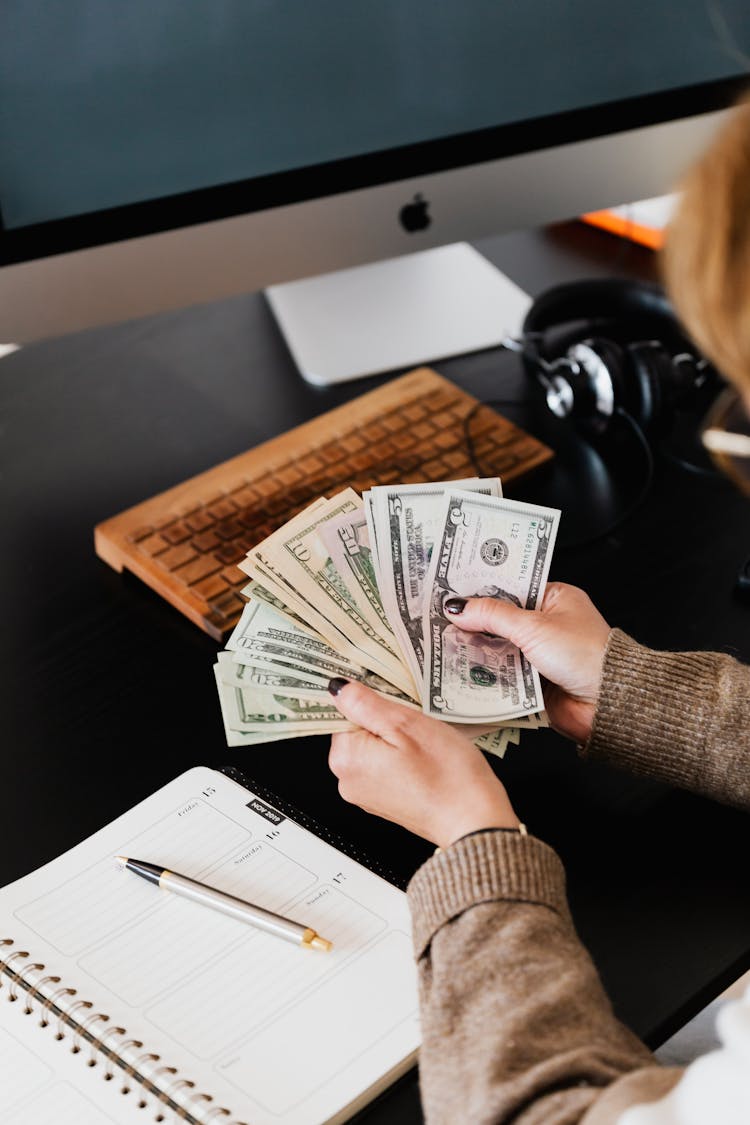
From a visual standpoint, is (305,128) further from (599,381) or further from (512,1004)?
(512,1004)

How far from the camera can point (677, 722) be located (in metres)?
0.80

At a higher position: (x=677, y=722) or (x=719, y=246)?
(x=719, y=246)

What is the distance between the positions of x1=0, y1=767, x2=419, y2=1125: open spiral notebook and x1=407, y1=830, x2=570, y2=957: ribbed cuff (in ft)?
0.15

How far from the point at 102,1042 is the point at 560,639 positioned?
39 cm

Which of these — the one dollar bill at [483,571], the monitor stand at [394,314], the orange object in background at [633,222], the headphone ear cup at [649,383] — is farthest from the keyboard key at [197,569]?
the orange object in background at [633,222]

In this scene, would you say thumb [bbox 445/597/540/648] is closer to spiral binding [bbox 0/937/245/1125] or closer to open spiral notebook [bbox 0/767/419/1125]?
open spiral notebook [bbox 0/767/419/1125]

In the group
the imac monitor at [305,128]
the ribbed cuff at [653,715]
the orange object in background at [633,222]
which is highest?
the imac monitor at [305,128]

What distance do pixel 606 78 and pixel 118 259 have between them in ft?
1.63

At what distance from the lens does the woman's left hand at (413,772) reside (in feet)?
2.36

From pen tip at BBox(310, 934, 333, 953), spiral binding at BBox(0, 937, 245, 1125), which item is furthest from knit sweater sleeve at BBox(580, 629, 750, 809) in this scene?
spiral binding at BBox(0, 937, 245, 1125)

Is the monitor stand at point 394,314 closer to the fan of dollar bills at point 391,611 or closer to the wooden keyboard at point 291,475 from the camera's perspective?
the wooden keyboard at point 291,475

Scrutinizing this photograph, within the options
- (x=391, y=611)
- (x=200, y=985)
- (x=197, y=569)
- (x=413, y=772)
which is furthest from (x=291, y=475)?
(x=200, y=985)

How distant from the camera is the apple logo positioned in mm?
1123

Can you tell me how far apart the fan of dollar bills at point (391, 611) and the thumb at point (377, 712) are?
19 mm
